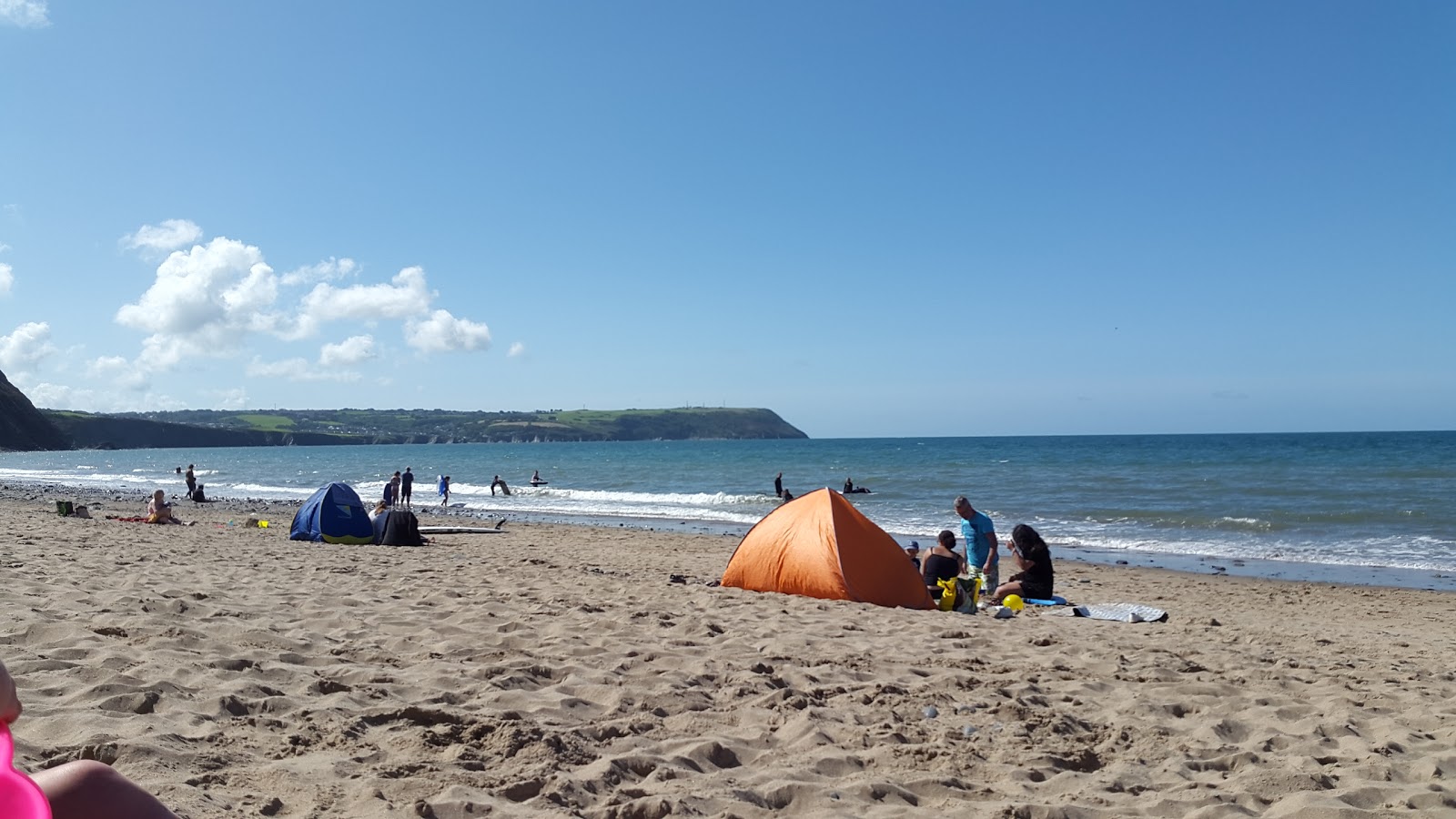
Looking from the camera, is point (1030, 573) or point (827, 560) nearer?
point (827, 560)

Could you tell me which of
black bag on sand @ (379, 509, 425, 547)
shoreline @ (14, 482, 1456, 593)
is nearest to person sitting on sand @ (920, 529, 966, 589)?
shoreline @ (14, 482, 1456, 593)

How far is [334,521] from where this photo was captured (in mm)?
15055

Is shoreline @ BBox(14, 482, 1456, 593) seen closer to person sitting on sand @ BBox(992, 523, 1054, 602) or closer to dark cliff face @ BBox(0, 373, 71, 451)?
person sitting on sand @ BBox(992, 523, 1054, 602)

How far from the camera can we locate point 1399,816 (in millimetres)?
3701

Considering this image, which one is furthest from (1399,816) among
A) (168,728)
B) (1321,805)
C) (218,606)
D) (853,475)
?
(853,475)

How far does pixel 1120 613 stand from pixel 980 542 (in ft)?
6.18

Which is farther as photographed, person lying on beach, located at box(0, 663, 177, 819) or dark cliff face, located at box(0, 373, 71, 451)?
dark cliff face, located at box(0, 373, 71, 451)

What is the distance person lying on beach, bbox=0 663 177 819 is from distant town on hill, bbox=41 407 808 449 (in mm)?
151828

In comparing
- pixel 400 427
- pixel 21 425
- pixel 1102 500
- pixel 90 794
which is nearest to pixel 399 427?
pixel 400 427

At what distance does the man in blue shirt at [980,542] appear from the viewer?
424 inches

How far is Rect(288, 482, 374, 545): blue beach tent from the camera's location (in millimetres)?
14949

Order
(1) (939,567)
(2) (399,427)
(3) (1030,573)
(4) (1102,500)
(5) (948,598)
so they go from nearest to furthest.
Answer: (5) (948,598), (1) (939,567), (3) (1030,573), (4) (1102,500), (2) (399,427)

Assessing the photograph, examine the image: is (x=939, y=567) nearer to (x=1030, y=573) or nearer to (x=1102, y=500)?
(x=1030, y=573)

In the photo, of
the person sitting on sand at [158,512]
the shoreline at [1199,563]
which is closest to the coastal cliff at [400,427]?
the shoreline at [1199,563]
